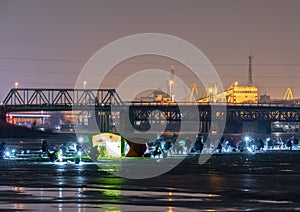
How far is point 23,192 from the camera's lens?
33469mm

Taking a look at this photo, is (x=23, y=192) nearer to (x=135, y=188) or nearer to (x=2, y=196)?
(x=2, y=196)

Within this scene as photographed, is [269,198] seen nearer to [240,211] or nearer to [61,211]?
[240,211]

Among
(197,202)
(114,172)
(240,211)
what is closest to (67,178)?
(114,172)

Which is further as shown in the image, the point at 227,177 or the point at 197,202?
the point at 227,177

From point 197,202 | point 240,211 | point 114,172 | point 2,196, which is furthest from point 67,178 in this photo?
point 240,211

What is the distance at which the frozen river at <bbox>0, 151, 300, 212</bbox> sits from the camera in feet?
92.9

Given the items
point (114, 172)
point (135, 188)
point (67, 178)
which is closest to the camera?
point (135, 188)

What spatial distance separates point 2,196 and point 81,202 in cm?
365

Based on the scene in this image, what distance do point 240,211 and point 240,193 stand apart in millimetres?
6219

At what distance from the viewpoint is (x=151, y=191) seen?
112 feet

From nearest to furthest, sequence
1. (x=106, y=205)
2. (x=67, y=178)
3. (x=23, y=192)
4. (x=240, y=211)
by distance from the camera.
Answer: (x=240, y=211), (x=106, y=205), (x=23, y=192), (x=67, y=178)

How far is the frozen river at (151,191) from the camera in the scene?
92.9 ft

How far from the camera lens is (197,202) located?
2962 cm

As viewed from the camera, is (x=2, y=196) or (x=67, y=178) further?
(x=67, y=178)
